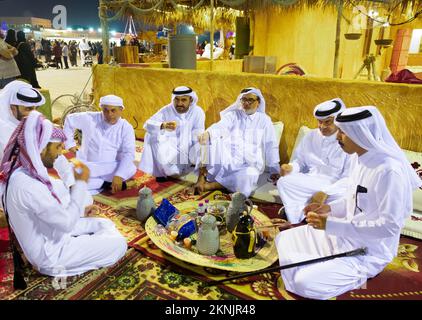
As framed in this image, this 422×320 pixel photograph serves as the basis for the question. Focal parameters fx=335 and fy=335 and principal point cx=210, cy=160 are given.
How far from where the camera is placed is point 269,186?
166 inches

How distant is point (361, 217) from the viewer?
2.26 metres

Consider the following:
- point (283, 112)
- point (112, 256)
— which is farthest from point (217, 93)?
point (112, 256)

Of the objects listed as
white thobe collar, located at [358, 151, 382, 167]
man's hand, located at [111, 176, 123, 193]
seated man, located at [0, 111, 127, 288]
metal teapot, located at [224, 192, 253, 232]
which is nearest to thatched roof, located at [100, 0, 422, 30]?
man's hand, located at [111, 176, 123, 193]

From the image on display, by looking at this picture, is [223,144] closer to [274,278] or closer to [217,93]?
[217,93]

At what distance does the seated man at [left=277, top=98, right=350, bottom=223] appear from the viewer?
3.38m

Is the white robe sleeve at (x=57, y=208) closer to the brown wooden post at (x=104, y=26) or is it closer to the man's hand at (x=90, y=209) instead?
the man's hand at (x=90, y=209)

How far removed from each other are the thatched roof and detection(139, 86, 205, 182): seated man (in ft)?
7.96

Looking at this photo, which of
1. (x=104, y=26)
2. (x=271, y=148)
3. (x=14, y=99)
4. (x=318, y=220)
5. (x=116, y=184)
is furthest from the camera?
(x=104, y=26)

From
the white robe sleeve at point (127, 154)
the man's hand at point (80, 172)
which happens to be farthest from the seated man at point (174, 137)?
the man's hand at point (80, 172)

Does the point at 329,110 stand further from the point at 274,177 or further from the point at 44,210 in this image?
the point at 44,210

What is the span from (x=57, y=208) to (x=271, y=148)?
2.76 m

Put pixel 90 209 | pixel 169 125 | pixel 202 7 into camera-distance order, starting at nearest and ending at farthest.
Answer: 1. pixel 90 209
2. pixel 169 125
3. pixel 202 7

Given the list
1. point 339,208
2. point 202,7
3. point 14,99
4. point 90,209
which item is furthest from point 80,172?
point 202,7

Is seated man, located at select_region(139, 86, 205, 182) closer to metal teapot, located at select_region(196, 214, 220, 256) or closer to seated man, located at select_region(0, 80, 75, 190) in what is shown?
seated man, located at select_region(0, 80, 75, 190)
